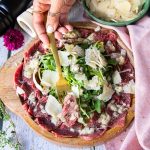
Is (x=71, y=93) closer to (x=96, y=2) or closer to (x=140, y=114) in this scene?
(x=140, y=114)

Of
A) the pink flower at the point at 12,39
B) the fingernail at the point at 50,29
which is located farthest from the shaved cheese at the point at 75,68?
the pink flower at the point at 12,39

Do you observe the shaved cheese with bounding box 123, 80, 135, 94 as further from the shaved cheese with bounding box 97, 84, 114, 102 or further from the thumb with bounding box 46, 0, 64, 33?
the thumb with bounding box 46, 0, 64, 33

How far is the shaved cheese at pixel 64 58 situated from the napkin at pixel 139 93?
0.52 ft

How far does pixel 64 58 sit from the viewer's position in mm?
1113

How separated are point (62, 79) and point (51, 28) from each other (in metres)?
0.13

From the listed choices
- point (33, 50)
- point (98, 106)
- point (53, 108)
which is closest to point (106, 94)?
point (98, 106)

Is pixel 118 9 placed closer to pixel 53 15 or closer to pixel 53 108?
pixel 53 15

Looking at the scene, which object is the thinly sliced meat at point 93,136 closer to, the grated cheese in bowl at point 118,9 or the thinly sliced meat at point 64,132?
the thinly sliced meat at point 64,132

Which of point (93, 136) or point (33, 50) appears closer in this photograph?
point (93, 136)

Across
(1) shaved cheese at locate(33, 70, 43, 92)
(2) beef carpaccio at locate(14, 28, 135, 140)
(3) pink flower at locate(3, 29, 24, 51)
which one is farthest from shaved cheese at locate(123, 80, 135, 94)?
(3) pink flower at locate(3, 29, 24, 51)

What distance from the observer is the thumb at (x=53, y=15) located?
3.53ft

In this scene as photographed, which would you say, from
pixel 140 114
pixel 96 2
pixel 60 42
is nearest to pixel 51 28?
pixel 60 42

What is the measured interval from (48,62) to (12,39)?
6.6 inches

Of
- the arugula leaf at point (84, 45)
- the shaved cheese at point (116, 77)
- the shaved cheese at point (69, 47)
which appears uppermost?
the shaved cheese at point (69, 47)
